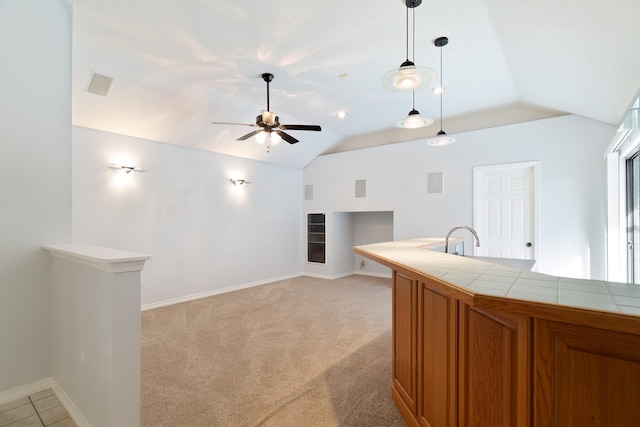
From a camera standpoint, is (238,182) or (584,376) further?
(238,182)

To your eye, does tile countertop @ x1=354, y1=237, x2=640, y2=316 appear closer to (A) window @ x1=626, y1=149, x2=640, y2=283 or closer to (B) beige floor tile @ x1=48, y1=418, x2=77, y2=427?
(B) beige floor tile @ x1=48, y1=418, x2=77, y2=427

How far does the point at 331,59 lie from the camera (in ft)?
11.1

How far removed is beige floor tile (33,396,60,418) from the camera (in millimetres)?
2197

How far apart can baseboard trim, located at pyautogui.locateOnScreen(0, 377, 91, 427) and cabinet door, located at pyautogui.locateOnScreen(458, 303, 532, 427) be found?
245 cm

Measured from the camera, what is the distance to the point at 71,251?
2.11 meters

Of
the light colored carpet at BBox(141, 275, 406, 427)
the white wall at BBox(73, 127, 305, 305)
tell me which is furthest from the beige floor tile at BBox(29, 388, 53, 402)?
the white wall at BBox(73, 127, 305, 305)

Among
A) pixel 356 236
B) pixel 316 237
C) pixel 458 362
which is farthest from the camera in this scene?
pixel 356 236

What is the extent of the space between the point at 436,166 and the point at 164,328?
518 cm

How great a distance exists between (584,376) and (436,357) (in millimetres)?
759

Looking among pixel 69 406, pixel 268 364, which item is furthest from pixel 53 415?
pixel 268 364

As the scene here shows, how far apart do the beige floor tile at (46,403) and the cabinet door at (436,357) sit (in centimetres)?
267

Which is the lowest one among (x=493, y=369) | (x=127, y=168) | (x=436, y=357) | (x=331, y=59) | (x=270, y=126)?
(x=436, y=357)

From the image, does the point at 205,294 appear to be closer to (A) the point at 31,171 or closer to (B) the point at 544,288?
(A) the point at 31,171

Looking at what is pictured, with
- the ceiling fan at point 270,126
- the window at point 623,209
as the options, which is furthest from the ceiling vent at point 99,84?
the window at point 623,209
